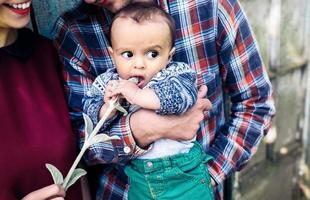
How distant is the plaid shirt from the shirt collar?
15cm

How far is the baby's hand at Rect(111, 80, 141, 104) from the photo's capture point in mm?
1668

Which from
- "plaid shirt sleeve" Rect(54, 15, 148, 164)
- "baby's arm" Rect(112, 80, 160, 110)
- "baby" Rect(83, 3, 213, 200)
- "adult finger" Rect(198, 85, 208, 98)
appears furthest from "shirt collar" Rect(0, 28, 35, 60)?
"adult finger" Rect(198, 85, 208, 98)

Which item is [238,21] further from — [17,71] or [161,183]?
[17,71]

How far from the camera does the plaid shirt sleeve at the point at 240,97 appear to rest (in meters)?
1.97

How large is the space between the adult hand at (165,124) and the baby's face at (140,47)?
14 centimetres

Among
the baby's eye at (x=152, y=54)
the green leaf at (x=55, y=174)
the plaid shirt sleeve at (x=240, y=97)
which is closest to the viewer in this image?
the green leaf at (x=55, y=174)

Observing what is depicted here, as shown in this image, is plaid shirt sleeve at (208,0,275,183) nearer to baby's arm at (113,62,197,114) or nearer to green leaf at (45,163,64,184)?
baby's arm at (113,62,197,114)

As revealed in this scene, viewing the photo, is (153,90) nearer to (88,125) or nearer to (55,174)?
(88,125)

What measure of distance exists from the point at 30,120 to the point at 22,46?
0.84 feet

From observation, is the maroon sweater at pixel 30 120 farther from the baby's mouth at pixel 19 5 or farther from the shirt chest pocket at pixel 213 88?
the shirt chest pocket at pixel 213 88

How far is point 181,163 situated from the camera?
1.80 meters

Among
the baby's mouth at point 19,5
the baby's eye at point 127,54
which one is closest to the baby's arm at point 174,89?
the baby's eye at point 127,54

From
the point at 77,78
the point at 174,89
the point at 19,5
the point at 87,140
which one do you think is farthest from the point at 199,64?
the point at 19,5

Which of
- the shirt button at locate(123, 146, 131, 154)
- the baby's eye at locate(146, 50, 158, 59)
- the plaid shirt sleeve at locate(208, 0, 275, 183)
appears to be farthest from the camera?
the plaid shirt sleeve at locate(208, 0, 275, 183)
